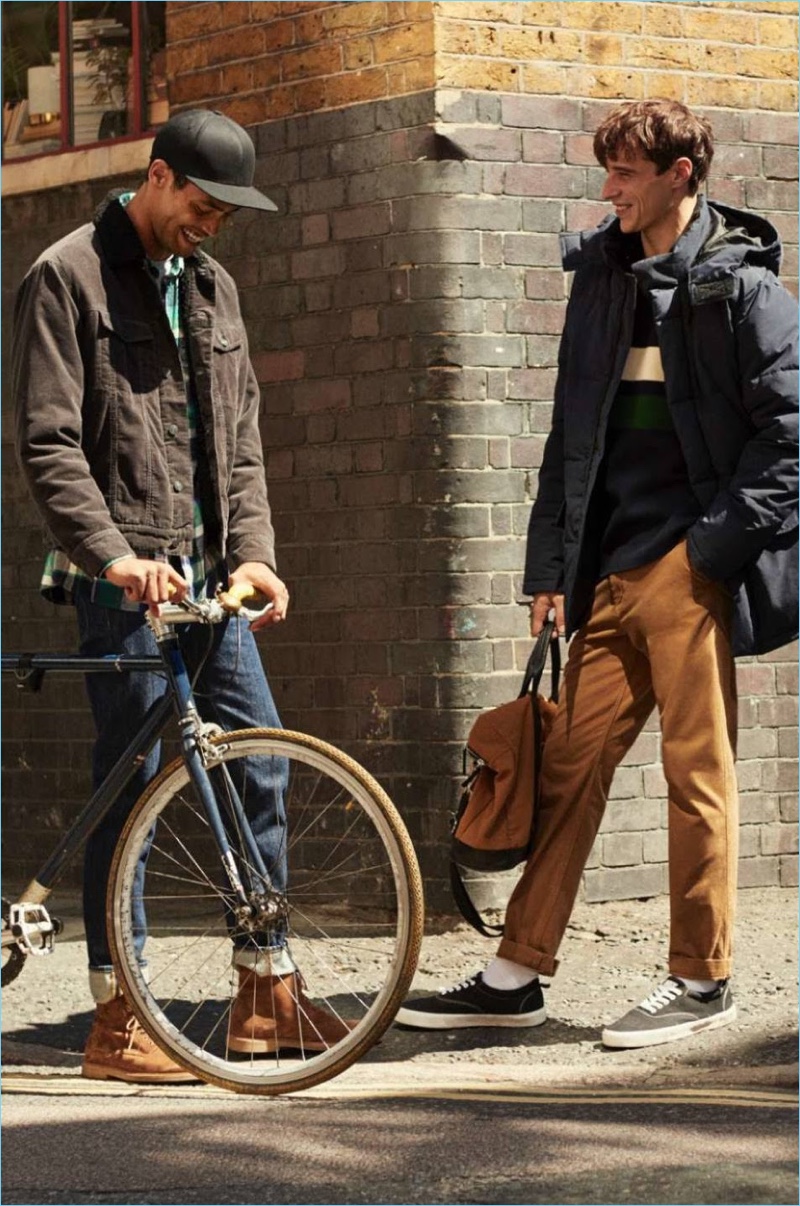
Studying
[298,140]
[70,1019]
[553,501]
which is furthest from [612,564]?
[298,140]

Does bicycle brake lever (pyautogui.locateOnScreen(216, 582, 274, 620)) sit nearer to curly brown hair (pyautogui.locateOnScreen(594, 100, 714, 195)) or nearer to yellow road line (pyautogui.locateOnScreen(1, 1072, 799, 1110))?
yellow road line (pyautogui.locateOnScreen(1, 1072, 799, 1110))

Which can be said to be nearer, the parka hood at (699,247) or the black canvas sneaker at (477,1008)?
the parka hood at (699,247)

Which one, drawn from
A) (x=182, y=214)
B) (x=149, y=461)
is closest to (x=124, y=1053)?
(x=149, y=461)

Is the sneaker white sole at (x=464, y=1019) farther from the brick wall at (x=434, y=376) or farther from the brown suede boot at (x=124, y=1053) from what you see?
the brick wall at (x=434, y=376)

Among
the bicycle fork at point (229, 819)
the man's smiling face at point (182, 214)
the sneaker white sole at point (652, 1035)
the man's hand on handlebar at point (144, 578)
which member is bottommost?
the sneaker white sole at point (652, 1035)

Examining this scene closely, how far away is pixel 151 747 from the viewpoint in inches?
223

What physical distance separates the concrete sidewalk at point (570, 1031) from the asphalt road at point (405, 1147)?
8.4 inches

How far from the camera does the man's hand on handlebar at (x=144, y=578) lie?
535 centimetres

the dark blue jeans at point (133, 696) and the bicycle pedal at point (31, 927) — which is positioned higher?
the dark blue jeans at point (133, 696)

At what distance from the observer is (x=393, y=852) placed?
521 cm

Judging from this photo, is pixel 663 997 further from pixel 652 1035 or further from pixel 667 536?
pixel 667 536

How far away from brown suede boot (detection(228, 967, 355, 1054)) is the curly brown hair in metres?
2.34

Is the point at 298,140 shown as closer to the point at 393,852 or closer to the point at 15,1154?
the point at 393,852


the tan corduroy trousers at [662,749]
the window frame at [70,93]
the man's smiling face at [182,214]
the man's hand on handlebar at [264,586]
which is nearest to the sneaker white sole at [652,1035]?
the tan corduroy trousers at [662,749]
